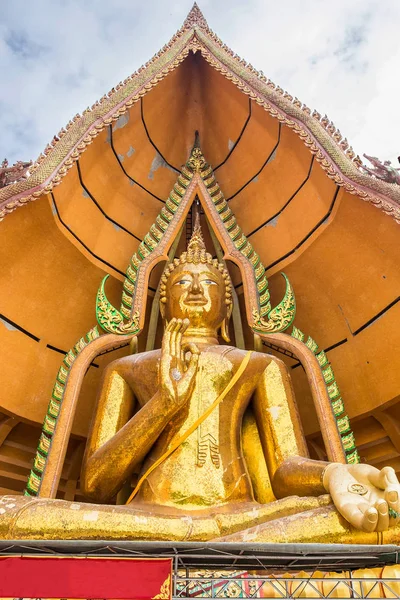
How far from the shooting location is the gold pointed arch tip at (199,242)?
11.2 feet

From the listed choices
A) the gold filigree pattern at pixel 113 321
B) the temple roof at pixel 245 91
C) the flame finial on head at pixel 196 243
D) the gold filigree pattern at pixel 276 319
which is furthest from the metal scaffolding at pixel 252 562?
the flame finial on head at pixel 196 243

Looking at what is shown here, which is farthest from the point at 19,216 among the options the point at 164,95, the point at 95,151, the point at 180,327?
the point at 164,95

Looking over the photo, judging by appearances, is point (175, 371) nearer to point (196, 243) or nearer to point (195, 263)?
point (195, 263)

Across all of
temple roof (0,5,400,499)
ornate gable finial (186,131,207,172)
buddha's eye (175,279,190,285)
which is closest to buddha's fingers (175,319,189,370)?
buddha's eye (175,279,190,285)

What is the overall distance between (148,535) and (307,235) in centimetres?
262

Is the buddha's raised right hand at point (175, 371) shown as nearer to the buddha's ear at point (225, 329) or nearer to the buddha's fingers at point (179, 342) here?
the buddha's fingers at point (179, 342)

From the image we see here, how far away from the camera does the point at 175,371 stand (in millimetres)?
2662

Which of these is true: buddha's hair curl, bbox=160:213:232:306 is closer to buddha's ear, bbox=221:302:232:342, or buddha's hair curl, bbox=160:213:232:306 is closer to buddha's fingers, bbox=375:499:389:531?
buddha's ear, bbox=221:302:232:342

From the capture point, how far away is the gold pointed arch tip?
342 cm

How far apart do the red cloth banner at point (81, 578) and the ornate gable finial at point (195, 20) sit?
4.29 meters

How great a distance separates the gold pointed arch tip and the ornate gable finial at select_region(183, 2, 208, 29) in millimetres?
1098

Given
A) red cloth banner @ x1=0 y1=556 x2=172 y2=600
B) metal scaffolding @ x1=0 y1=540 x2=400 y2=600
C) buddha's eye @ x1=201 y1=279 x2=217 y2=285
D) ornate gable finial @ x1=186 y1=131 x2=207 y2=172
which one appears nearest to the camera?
red cloth banner @ x1=0 y1=556 x2=172 y2=600

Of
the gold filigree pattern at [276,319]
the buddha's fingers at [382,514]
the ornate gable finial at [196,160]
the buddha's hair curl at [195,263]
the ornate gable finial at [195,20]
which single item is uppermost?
the ornate gable finial at [195,20]

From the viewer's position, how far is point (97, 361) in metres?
3.99
